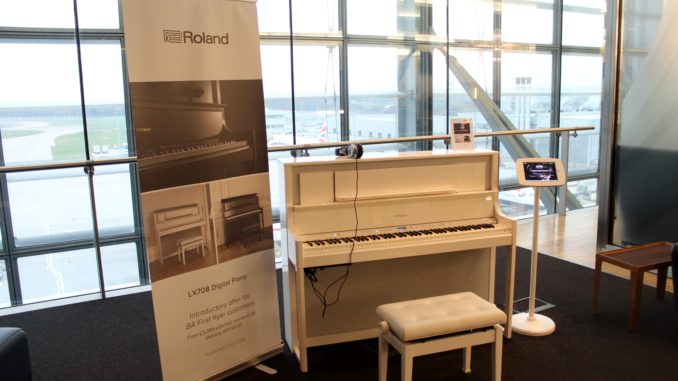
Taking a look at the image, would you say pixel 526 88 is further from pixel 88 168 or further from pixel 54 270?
pixel 54 270

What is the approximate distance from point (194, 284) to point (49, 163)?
1.56 m

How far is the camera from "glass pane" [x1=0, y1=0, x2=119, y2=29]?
18.9ft

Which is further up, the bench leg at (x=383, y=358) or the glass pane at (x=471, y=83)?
the glass pane at (x=471, y=83)

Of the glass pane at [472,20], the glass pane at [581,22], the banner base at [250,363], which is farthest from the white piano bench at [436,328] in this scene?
the glass pane at [581,22]

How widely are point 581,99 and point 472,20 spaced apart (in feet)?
8.09

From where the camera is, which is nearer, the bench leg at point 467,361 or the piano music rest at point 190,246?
the piano music rest at point 190,246

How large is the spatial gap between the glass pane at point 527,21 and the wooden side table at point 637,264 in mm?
4325

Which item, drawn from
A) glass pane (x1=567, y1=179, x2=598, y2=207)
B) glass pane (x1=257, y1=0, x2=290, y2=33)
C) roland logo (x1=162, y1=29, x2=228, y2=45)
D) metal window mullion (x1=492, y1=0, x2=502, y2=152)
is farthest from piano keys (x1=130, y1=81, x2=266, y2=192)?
glass pane (x1=567, y1=179, x2=598, y2=207)

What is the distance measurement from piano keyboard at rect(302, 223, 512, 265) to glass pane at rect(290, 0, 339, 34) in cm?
388

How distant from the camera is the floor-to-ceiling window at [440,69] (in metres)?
6.40

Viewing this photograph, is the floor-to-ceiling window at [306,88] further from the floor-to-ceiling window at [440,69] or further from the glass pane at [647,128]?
the glass pane at [647,128]

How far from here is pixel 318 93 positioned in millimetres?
6664

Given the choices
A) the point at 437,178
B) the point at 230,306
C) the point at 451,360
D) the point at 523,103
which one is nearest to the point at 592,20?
the point at 523,103

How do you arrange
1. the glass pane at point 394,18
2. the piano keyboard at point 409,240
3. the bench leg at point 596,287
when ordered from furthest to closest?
the glass pane at point 394,18, the bench leg at point 596,287, the piano keyboard at point 409,240
